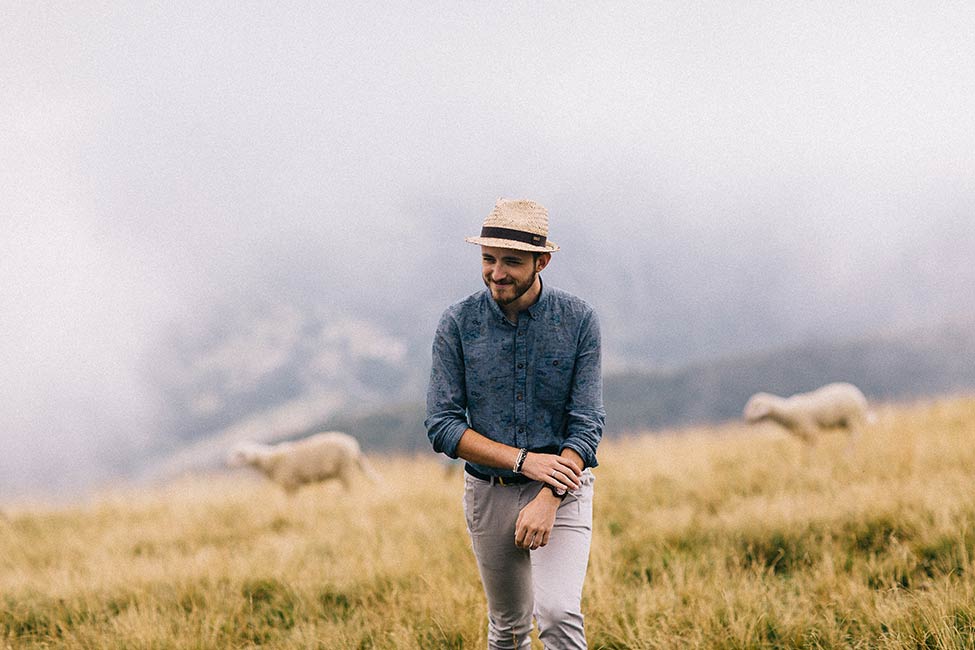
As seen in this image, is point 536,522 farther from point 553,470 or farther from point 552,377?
point 552,377

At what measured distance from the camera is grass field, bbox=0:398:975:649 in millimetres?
4043

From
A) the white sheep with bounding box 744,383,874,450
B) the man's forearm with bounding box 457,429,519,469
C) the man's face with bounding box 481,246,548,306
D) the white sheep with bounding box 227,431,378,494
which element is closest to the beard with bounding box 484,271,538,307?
the man's face with bounding box 481,246,548,306

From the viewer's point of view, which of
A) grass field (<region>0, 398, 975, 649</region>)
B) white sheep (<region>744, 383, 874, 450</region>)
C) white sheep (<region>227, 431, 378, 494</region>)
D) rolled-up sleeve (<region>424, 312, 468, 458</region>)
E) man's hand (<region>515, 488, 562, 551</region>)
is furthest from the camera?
white sheep (<region>227, 431, 378, 494</region>)

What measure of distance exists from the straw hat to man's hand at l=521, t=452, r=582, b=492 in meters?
0.80

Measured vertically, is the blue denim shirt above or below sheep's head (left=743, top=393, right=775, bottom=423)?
below

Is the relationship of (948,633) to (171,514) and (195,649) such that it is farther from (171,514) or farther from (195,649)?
(171,514)

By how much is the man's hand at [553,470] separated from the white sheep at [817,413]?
6.18m

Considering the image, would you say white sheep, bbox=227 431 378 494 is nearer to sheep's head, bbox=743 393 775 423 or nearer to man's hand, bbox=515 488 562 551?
sheep's head, bbox=743 393 775 423

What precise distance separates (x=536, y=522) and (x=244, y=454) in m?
7.61

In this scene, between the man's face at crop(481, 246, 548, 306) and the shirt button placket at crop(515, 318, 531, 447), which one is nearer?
the man's face at crop(481, 246, 548, 306)

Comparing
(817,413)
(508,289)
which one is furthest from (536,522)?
(817,413)

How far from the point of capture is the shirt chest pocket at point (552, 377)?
10.0ft

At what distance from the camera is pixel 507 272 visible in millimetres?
2912

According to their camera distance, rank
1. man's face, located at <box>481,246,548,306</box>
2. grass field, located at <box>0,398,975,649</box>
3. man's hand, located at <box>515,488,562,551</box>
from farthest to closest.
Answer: grass field, located at <box>0,398,975,649</box>, man's face, located at <box>481,246,548,306</box>, man's hand, located at <box>515,488,562,551</box>
